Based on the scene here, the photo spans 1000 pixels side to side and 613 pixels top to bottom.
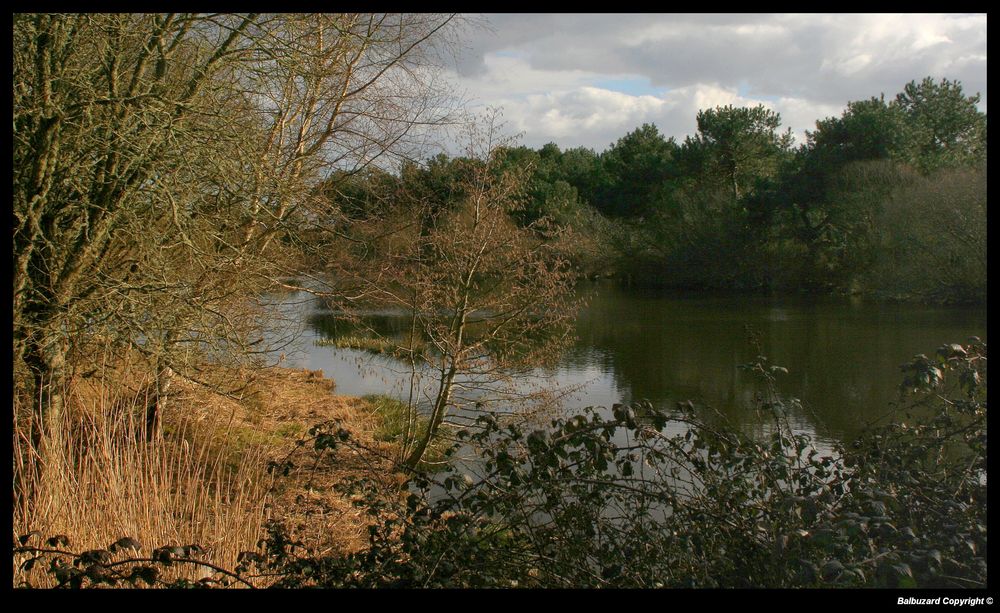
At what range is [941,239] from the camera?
20.0m

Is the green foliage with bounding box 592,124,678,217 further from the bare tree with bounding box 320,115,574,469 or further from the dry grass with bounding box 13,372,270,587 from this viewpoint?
the dry grass with bounding box 13,372,270,587

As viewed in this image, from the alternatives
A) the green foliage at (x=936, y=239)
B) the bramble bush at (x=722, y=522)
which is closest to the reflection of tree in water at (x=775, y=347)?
the green foliage at (x=936, y=239)

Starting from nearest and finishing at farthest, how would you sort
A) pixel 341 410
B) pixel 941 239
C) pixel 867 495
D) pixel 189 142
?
pixel 867 495, pixel 189 142, pixel 341 410, pixel 941 239

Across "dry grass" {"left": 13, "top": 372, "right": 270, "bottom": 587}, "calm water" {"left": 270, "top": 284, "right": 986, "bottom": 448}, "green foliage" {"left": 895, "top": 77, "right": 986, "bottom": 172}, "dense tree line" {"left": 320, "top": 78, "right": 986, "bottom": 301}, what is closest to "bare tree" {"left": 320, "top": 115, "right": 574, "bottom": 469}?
"calm water" {"left": 270, "top": 284, "right": 986, "bottom": 448}

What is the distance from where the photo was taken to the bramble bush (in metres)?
2.20

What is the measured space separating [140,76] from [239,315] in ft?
7.42

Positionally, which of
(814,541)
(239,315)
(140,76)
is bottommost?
(814,541)

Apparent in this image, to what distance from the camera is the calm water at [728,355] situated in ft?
34.4

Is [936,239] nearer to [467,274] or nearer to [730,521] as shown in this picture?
[467,274]

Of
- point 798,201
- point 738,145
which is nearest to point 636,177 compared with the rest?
point 738,145

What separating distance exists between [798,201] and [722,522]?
26.6 metres
